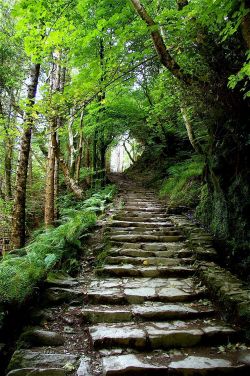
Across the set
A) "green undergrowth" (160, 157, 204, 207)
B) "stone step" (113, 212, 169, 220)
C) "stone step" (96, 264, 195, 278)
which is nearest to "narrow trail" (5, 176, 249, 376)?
"stone step" (96, 264, 195, 278)

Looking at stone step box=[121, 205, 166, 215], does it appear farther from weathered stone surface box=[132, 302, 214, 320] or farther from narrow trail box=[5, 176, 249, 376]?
weathered stone surface box=[132, 302, 214, 320]

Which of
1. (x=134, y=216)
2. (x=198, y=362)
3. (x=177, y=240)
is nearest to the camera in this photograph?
(x=198, y=362)

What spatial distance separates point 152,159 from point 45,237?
50.6 ft

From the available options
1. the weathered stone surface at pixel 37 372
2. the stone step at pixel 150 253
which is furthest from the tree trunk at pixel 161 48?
the weathered stone surface at pixel 37 372

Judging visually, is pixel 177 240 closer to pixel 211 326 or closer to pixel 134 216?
pixel 134 216

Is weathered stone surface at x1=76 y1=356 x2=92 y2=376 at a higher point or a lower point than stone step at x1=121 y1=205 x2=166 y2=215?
lower

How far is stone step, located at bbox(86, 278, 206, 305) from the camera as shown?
14.2 feet

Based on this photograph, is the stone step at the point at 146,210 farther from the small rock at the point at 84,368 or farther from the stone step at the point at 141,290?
the small rock at the point at 84,368

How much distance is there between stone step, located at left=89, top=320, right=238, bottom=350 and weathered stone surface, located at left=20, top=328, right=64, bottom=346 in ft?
1.34

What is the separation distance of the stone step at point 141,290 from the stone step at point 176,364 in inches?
46.0

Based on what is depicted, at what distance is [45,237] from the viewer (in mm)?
6125

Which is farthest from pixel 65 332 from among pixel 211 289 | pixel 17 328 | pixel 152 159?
pixel 152 159

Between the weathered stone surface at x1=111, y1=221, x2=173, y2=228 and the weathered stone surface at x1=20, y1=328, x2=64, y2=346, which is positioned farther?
the weathered stone surface at x1=111, y1=221, x2=173, y2=228

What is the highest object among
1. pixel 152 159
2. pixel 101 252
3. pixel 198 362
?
pixel 152 159
